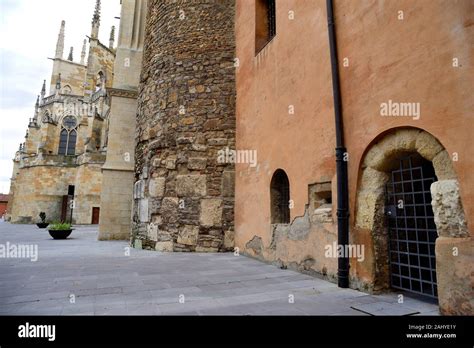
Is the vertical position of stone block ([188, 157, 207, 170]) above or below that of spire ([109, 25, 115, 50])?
below

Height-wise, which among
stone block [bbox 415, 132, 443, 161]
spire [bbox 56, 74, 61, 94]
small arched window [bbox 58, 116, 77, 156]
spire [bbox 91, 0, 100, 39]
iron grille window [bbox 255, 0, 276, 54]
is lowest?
stone block [bbox 415, 132, 443, 161]

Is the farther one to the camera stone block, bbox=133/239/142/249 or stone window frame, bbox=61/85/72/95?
stone window frame, bbox=61/85/72/95

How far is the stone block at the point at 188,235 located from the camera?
681cm

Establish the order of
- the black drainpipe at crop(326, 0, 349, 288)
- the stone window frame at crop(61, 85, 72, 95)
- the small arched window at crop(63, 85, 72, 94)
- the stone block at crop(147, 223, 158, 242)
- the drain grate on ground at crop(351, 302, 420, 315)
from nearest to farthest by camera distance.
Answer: the drain grate on ground at crop(351, 302, 420, 315) → the black drainpipe at crop(326, 0, 349, 288) → the stone block at crop(147, 223, 158, 242) → the stone window frame at crop(61, 85, 72, 95) → the small arched window at crop(63, 85, 72, 94)

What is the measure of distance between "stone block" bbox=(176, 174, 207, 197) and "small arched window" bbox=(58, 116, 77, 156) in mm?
25583

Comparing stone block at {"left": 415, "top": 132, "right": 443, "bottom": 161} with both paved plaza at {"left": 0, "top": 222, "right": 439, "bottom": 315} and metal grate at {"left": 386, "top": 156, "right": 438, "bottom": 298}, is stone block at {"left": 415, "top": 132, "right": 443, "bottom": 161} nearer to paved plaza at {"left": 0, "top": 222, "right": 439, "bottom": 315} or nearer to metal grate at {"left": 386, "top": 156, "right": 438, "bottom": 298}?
metal grate at {"left": 386, "top": 156, "right": 438, "bottom": 298}

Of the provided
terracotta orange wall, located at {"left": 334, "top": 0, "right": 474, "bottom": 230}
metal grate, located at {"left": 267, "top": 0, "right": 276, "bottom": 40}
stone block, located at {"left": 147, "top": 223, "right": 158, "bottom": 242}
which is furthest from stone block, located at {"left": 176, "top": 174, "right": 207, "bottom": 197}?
terracotta orange wall, located at {"left": 334, "top": 0, "right": 474, "bottom": 230}

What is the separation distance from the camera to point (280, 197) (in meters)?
5.62

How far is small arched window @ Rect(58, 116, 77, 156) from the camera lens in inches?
1130

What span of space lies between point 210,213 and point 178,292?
11.6ft

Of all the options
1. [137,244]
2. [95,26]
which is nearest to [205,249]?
[137,244]

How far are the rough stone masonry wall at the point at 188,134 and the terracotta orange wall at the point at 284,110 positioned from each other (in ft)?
1.28

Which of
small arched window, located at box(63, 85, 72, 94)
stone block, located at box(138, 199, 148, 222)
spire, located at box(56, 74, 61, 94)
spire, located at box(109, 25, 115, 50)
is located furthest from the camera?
spire, located at box(109, 25, 115, 50)
